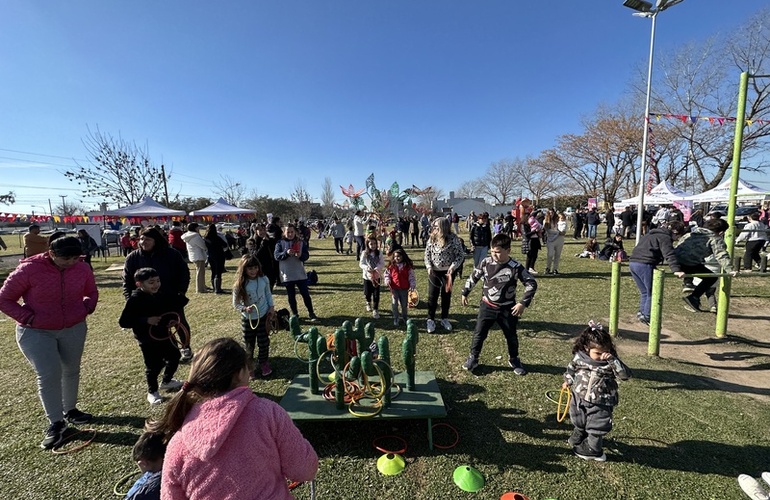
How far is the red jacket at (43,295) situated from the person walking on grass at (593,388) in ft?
14.9

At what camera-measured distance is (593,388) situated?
2.82m

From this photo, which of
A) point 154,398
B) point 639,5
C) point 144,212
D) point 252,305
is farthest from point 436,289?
point 144,212

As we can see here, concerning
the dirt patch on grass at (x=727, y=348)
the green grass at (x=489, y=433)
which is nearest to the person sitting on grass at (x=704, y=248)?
the dirt patch on grass at (x=727, y=348)

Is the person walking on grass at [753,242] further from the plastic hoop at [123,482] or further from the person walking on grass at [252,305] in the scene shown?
the plastic hoop at [123,482]

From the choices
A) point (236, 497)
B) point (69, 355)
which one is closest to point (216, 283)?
point (69, 355)

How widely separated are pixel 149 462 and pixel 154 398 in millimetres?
2472

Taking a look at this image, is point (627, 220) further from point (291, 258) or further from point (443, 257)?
point (291, 258)

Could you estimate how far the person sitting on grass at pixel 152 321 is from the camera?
3.74 m

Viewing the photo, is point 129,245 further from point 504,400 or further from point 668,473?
point 668,473

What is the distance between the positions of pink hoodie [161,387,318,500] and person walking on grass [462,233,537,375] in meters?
3.21

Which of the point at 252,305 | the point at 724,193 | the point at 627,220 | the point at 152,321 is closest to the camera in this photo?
the point at 152,321

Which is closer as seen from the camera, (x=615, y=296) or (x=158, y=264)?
(x=158, y=264)

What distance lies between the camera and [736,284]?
870 cm

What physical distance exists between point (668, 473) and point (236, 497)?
318 centimetres
